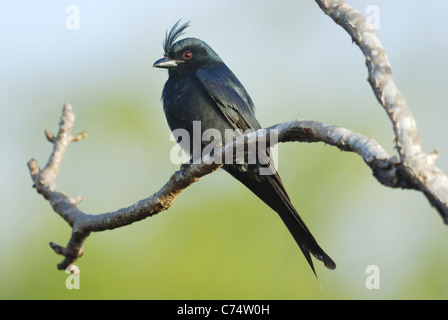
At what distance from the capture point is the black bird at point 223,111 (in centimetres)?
491

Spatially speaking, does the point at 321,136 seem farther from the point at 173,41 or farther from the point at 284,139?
the point at 173,41

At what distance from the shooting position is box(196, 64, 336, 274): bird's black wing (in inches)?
191

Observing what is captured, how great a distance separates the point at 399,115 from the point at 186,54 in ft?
11.2

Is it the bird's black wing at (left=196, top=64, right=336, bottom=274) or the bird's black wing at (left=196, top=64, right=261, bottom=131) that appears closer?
the bird's black wing at (left=196, top=64, right=336, bottom=274)

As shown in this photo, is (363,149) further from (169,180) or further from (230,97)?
(230,97)

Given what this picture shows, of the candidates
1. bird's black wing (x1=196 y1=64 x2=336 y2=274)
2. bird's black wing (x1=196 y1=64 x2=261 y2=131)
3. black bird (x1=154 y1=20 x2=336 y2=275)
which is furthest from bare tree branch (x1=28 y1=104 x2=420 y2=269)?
bird's black wing (x1=196 y1=64 x2=261 y2=131)

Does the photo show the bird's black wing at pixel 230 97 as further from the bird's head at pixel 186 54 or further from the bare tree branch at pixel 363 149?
the bare tree branch at pixel 363 149

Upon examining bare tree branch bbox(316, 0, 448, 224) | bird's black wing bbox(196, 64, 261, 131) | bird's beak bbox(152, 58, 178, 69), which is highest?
bird's beak bbox(152, 58, 178, 69)

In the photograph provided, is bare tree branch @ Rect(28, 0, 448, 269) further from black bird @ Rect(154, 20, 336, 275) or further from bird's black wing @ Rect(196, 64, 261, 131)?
bird's black wing @ Rect(196, 64, 261, 131)

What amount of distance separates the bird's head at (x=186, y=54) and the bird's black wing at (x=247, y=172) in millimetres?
189

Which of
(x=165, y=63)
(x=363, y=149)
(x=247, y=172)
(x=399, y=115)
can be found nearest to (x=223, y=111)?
(x=247, y=172)

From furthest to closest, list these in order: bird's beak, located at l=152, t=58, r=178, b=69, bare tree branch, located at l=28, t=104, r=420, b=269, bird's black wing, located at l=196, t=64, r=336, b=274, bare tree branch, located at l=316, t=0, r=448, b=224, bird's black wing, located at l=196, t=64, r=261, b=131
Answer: bird's beak, located at l=152, t=58, r=178, b=69, bird's black wing, located at l=196, t=64, r=261, b=131, bird's black wing, located at l=196, t=64, r=336, b=274, bare tree branch, located at l=28, t=104, r=420, b=269, bare tree branch, located at l=316, t=0, r=448, b=224

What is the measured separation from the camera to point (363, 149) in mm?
2756

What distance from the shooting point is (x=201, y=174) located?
4.06 metres
